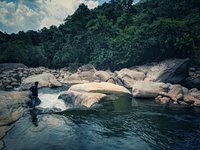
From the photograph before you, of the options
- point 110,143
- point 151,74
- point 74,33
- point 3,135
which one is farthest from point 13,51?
point 110,143

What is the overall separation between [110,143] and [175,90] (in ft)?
42.4

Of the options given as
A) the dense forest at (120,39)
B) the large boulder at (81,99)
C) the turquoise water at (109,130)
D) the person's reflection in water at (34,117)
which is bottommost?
the turquoise water at (109,130)

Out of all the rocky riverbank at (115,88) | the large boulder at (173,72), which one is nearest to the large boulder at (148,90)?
the rocky riverbank at (115,88)

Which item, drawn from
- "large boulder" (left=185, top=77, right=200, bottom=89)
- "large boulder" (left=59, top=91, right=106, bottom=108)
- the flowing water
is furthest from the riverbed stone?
"large boulder" (left=59, top=91, right=106, bottom=108)

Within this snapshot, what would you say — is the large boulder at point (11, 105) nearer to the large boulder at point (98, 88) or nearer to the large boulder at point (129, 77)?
the large boulder at point (98, 88)

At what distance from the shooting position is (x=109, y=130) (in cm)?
1259

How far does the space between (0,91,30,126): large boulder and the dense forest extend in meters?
20.5

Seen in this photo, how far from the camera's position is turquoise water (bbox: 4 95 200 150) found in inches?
415

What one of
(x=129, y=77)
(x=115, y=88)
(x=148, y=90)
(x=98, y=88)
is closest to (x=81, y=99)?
(x=98, y=88)

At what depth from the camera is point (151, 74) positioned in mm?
28438

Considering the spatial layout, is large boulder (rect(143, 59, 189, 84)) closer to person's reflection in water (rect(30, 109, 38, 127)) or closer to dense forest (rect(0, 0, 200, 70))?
dense forest (rect(0, 0, 200, 70))

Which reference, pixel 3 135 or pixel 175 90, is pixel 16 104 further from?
pixel 175 90

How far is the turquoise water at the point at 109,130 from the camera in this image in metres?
10.5

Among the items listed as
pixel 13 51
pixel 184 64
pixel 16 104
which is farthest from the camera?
pixel 13 51
